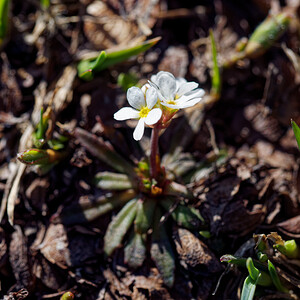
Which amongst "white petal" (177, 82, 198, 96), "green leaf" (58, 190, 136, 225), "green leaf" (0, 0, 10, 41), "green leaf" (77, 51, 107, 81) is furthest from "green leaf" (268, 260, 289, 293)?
"green leaf" (0, 0, 10, 41)

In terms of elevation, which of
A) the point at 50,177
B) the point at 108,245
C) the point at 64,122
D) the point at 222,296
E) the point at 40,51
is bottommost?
the point at 222,296

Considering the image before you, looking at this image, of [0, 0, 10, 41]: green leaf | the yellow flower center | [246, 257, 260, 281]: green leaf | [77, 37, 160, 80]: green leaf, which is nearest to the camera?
[246, 257, 260, 281]: green leaf

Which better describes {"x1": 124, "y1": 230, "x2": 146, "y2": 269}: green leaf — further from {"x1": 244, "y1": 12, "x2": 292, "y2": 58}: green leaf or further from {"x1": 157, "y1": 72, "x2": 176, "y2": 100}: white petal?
{"x1": 244, "y1": 12, "x2": 292, "y2": 58}: green leaf

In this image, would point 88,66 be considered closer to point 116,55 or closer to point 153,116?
point 116,55

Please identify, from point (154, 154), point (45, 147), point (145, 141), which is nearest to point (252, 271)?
point (154, 154)

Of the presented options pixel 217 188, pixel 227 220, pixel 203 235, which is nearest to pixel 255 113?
pixel 217 188

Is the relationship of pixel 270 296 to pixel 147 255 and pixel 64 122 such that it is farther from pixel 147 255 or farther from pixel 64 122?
pixel 64 122
